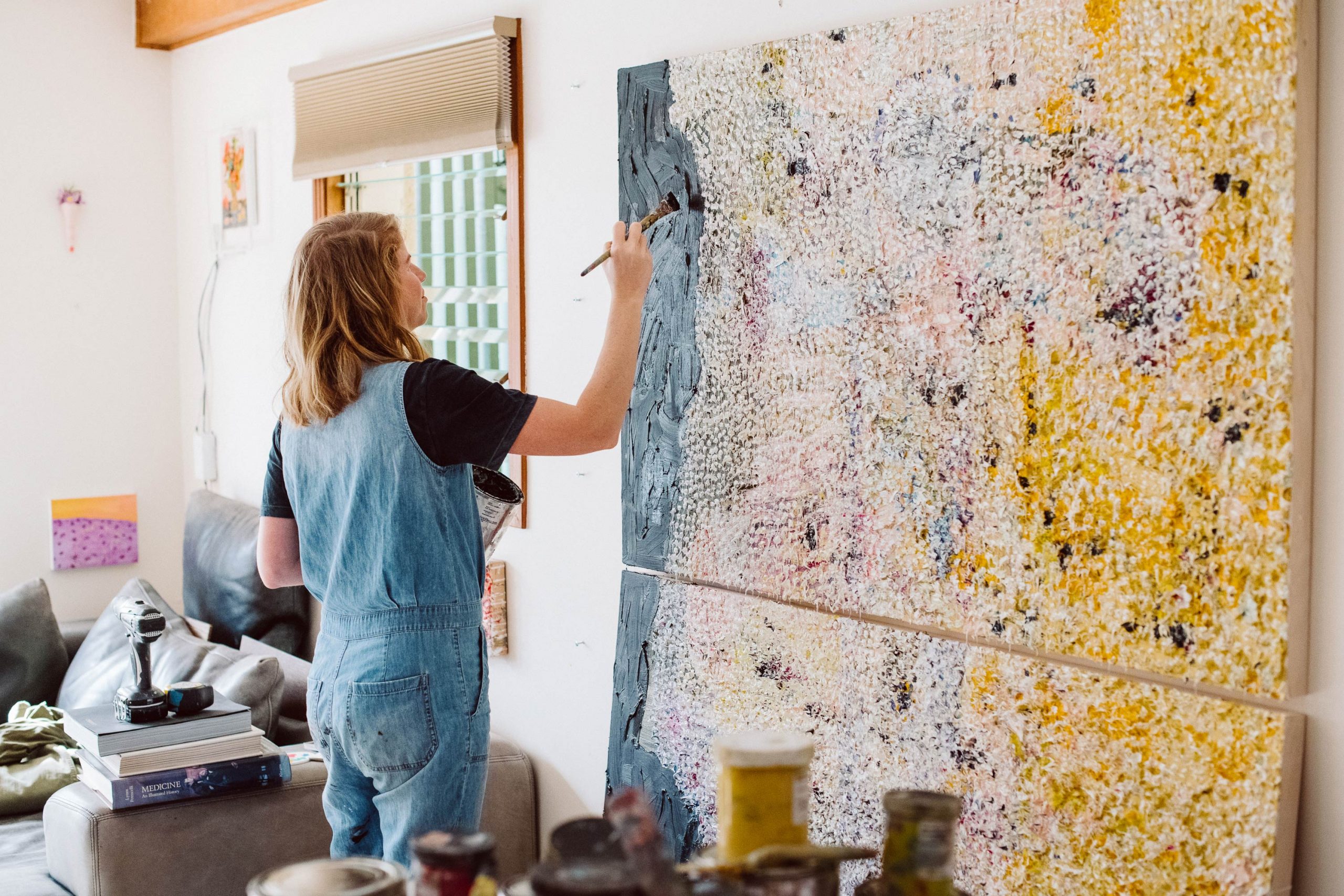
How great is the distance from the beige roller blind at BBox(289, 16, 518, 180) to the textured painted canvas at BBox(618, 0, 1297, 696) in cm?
51

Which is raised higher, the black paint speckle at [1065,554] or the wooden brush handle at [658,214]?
the wooden brush handle at [658,214]

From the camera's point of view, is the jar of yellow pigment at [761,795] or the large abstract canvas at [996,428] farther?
the large abstract canvas at [996,428]

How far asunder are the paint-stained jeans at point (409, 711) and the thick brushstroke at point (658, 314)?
43 cm

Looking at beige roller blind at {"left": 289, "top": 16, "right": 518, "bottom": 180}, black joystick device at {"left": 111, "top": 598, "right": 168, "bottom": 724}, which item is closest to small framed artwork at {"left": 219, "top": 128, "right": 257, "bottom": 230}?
beige roller blind at {"left": 289, "top": 16, "right": 518, "bottom": 180}

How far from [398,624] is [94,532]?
2.61 meters

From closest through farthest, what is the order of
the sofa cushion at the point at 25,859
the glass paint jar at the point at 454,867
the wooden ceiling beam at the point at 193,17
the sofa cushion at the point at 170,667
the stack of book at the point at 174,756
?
the glass paint jar at the point at 454,867
the stack of book at the point at 174,756
the sofa cushion at the point at 25,859
the sofa cushion at the point at 170,667
the wooden ceiling beam at the point at 193,17

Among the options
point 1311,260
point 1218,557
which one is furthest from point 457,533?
point 1311,260

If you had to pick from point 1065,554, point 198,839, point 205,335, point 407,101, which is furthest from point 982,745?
point 205,335

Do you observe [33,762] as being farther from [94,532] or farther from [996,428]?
[996,428]

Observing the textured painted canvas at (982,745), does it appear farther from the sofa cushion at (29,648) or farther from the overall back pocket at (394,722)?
the sofa cushion at (29,648)

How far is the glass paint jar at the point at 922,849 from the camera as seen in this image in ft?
3.36

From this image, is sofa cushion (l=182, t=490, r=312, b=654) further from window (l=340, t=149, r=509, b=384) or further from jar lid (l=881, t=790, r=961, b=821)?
jar lid (l=881, t=790, r=961, b=821)

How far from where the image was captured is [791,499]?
1.78 meters

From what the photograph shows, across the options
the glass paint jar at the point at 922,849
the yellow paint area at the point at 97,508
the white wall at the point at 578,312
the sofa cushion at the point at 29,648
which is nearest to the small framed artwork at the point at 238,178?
the white wall at the point at 578,312
